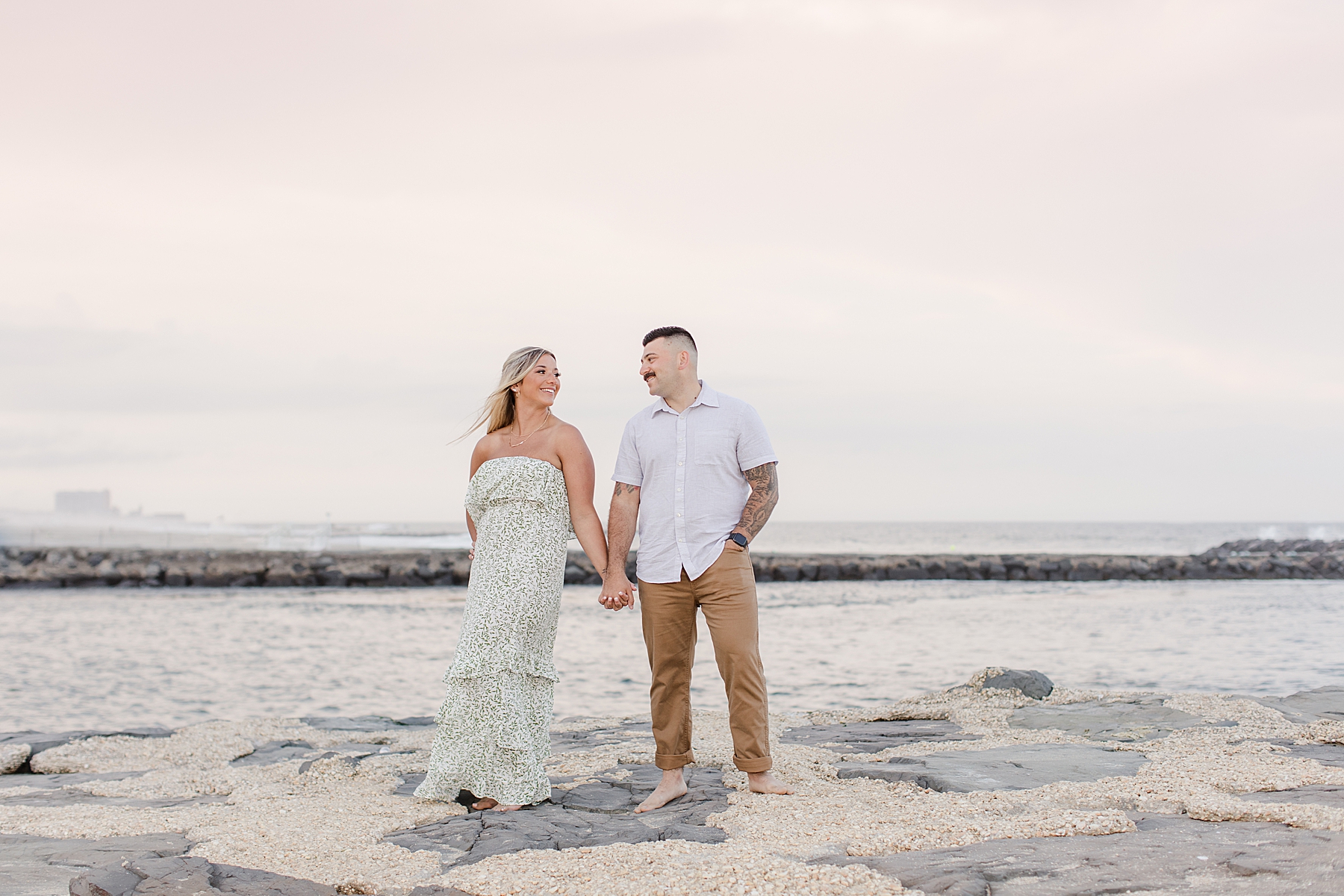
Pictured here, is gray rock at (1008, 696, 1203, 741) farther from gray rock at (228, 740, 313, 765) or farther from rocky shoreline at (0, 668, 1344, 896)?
gray rock at (228, 740, 313, 765)

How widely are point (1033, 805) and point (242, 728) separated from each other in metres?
5.23

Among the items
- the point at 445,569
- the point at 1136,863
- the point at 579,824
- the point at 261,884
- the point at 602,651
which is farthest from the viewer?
the point at 445,569

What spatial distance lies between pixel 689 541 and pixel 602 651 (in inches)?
292

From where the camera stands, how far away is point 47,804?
14.4 feet

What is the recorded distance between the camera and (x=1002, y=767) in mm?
4344

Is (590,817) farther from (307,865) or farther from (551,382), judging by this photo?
(551,382)

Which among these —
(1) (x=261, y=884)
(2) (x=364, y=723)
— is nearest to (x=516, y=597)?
(1) (x=261, y=884)

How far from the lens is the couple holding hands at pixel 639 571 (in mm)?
3967

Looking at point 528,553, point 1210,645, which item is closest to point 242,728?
point 528,553

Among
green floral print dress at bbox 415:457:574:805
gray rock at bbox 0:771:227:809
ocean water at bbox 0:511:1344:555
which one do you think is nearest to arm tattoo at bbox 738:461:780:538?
green floral print dress at bbox 415:457:574:805

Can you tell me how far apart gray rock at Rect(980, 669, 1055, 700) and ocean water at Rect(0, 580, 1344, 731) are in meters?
1.32

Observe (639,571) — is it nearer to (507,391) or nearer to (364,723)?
(507,391)

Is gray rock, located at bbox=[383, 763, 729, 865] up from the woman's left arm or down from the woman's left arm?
down

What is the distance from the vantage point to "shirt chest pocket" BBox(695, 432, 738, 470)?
4043 mm
